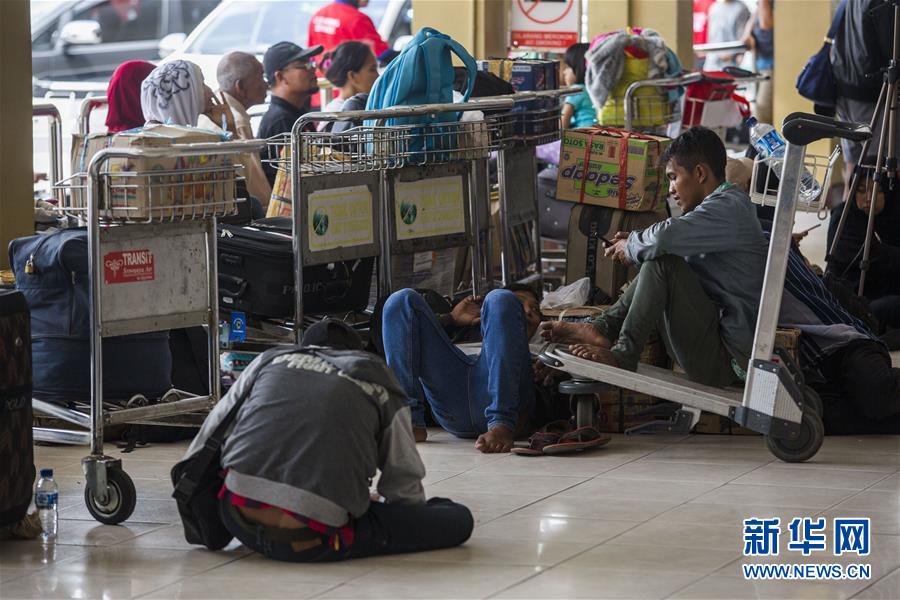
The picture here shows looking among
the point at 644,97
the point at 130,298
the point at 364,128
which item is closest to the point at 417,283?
the point at 364,128

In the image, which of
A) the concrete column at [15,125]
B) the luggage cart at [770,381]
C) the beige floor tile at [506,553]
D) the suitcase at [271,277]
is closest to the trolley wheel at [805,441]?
the luggage cart at [770,381]

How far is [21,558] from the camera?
4355 millimetres

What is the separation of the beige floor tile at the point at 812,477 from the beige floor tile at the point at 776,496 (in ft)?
0.21

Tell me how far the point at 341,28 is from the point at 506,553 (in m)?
7.62

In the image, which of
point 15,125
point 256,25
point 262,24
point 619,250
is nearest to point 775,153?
point 619,250

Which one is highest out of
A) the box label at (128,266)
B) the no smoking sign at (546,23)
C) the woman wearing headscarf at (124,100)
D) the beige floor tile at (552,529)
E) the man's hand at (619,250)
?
the no smoking sign at (546,23)

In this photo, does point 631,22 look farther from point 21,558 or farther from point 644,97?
point 21,558

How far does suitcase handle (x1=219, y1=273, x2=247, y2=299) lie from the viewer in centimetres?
617

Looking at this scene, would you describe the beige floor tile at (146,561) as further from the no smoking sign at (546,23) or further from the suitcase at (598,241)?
the no smoking sign at (546,23)

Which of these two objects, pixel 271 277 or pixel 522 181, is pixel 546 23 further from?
pixel 271 277

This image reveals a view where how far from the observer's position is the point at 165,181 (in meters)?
4.76

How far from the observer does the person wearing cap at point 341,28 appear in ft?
37.2

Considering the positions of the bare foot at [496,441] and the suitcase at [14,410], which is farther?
the bare foot at [496,441]

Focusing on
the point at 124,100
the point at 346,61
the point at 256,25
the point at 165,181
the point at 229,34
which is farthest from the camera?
the point at 256,25
